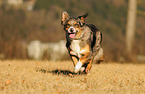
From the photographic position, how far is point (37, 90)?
6.62 metres

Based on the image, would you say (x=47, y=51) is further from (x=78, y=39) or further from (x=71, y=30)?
(x=71, y=30)

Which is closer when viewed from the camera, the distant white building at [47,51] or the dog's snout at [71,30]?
the dog's snout at [71,30]

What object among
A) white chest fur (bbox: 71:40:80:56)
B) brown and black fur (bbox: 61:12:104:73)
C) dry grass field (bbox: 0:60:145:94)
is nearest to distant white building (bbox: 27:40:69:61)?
dry grass field (bbox: 0:60:145:94)

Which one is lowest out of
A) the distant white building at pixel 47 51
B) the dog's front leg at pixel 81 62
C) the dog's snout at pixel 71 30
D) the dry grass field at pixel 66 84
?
the distant white building at pixel 47 51

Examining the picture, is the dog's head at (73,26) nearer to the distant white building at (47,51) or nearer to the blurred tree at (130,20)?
the distant white building at (47,51)

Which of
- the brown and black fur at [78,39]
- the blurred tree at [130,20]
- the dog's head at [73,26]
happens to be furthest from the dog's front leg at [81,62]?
the blurred tree at [130,20]

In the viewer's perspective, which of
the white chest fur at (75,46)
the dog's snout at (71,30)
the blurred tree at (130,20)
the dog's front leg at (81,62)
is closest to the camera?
the dog's snout at (71,30)

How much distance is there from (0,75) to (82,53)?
88.9 inches

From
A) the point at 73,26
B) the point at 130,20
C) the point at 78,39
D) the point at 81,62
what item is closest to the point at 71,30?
the point at 73,26

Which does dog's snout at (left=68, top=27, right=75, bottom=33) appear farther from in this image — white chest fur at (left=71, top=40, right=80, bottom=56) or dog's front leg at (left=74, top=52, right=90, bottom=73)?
dog's front leg at (left=74, top=52, right=90, bottom=73)

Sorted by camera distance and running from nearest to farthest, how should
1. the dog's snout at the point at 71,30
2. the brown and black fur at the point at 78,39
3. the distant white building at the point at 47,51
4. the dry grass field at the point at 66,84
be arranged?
the dry grass field at the point at 66,84
the dog's snout at the point at 71,30
the brown and black fur at the point at 78,39
the distant white building at the point at 47,51

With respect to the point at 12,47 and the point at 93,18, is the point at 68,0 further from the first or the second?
the point at 12,47

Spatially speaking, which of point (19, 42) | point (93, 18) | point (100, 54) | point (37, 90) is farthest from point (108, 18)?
point (37, 90)

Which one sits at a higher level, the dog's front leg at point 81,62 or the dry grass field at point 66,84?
the dog's front leg at point 81,62
